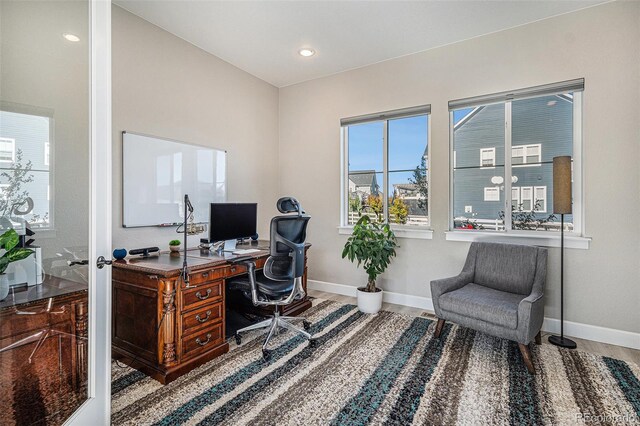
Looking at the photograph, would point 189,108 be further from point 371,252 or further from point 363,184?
point 371,252

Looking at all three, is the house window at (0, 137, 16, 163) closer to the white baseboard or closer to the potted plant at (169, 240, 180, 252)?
the potted plant at (169, 240, 180, 252)

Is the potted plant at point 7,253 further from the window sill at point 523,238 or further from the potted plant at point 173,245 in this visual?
the window sill at point 523,238

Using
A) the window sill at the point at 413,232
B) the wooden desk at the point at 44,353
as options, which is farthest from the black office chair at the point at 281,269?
the window sill at the point at 413,232

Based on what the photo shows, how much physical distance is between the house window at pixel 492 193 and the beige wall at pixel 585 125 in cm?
40

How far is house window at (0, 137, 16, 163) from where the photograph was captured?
50.6 inches

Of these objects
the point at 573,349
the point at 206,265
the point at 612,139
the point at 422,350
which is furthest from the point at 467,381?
the point at 612,139

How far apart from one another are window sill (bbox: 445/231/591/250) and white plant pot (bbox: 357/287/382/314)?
1027mm

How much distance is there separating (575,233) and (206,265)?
3384 millimetres

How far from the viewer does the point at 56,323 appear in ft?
5.09

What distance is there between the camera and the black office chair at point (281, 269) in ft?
8.74

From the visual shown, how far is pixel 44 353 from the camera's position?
1.50 meters

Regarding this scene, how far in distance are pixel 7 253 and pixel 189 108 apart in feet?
7.84

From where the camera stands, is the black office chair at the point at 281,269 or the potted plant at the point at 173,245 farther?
the potted plant at the point at 173,245

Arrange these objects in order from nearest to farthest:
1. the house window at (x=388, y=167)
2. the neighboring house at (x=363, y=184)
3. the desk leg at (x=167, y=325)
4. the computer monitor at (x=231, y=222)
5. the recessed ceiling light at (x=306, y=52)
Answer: the desk leg at (x=167, y=325) → the computer monitor at (x=231, y=222) → the recessed ceiling light at (x=306, y=52) → the house window at (x=388, y=167) → the neighboring house at (x=363, y=184)
